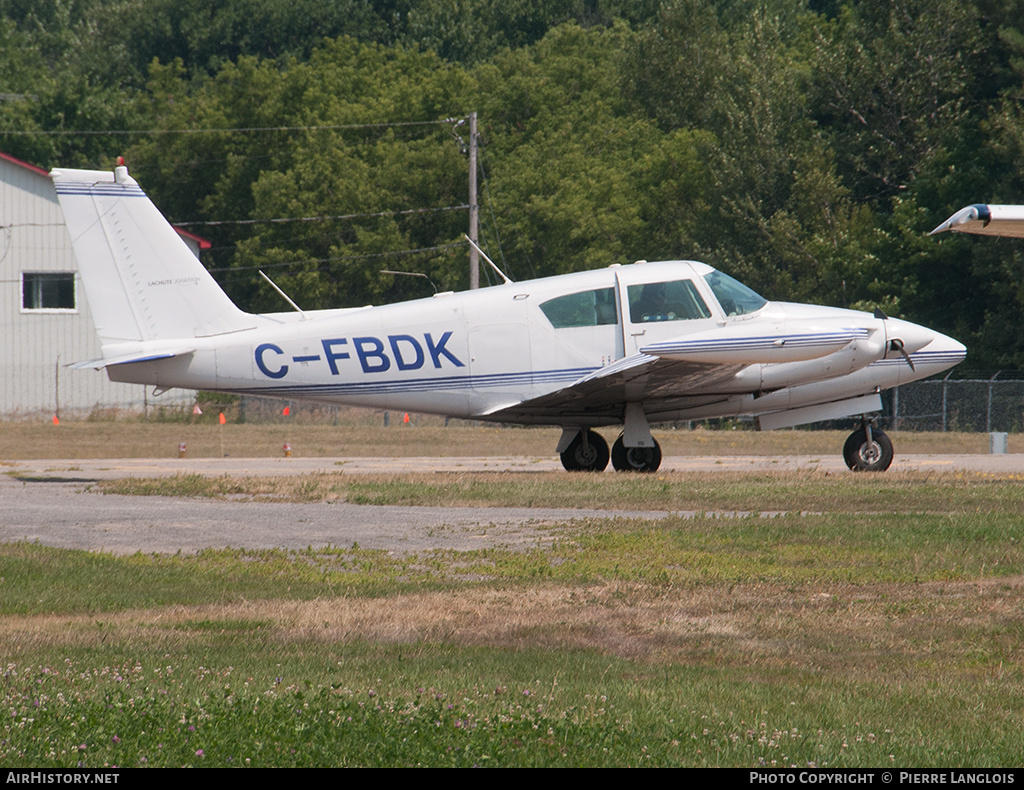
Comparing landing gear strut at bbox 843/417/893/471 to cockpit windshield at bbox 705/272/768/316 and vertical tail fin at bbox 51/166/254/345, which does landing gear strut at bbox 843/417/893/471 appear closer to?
cockpit windshield at bbox 705/272/768/316

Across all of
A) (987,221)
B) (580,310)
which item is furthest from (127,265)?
(987,221)

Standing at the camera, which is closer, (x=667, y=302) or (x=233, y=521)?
(x=233, y=521)

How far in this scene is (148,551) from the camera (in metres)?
11.0

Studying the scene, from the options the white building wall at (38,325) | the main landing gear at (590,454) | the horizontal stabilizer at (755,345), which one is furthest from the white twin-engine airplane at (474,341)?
the white building wall at (38,325)

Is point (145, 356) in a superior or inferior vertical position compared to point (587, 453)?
superior

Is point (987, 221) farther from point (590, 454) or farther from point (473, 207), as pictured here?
point (473, 207)

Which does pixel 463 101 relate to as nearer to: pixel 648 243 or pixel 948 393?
pixel 648 243

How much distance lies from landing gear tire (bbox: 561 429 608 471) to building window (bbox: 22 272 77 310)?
25.4m

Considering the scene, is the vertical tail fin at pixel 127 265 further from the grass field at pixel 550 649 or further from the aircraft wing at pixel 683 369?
the grass field at pixel 550 649

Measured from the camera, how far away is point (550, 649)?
711 centimetres

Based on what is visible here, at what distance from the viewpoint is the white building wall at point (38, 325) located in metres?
38.6

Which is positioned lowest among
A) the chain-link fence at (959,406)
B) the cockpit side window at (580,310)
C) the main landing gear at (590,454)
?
the chain-link fence at (959,406)

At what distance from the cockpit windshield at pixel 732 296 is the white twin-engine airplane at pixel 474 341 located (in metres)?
0.02

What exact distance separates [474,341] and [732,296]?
374 centimetres
